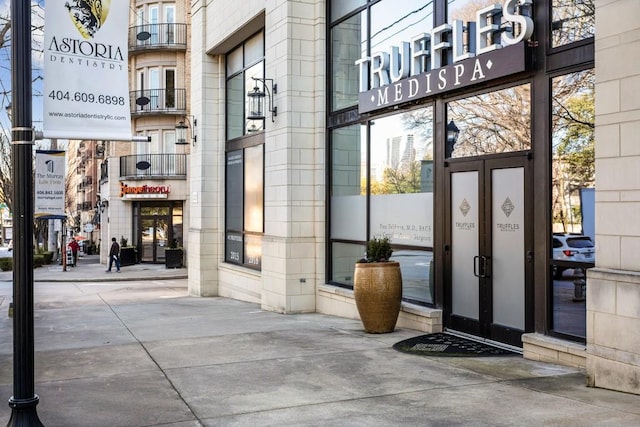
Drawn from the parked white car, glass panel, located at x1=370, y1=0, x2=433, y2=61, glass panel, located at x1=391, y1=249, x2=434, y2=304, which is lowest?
glass panel, located at x1=391, y1=249, x2=434, y2=304

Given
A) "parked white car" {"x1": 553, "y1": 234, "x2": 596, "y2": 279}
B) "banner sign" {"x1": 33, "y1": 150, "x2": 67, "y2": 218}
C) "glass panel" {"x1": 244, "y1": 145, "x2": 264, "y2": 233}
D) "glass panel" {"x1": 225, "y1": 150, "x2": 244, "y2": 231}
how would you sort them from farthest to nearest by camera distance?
"banner sign" {"x1": 33, "y1": 150, "x2": 67, "y2": 218}
"glass panel" {"x1": 225, "y1": 150, "x2": 244, "y2": 231}
"glass panel" {"x1": 244, "y1": 145, "x2": 264, "y2": 233}
"parked white car" {"x1": 553, "y1": 234, "x2": 596, "y2": 279}

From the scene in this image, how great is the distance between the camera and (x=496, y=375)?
7.48m

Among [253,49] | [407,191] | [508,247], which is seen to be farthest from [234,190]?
[508,247]

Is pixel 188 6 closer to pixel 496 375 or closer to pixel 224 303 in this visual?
pixel 224 303

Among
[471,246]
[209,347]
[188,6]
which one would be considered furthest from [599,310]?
[188,6]

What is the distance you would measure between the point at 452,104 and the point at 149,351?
5.55 meters

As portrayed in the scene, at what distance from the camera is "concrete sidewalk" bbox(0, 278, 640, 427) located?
598 cm

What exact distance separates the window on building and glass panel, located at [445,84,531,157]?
6.60 m

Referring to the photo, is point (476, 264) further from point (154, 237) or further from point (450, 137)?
point (154, 237)

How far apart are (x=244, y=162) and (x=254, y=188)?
3.34 ft

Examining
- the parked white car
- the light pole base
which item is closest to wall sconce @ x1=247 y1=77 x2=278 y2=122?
the parked white car

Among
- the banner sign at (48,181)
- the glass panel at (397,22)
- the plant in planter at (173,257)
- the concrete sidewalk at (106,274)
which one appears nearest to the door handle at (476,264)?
the glass panel at (397,22)

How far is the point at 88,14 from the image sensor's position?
19.7ft

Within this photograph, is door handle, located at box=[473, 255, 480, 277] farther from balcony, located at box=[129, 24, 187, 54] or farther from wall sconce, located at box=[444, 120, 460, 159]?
balcony, located at box=[129, 24, 187, 54]
